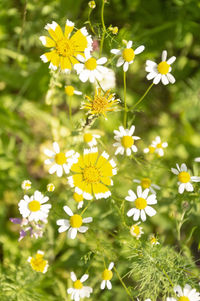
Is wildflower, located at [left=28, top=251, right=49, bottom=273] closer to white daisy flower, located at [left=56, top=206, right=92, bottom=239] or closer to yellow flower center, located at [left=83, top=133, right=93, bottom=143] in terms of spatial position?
white daisy flower, located at [left=56, top=206, right=92, bottom=239]

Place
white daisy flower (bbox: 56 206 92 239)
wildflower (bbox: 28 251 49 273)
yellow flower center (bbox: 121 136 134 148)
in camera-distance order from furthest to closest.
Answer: wildflower (bbox: 28 251 49 273) → yellow flower center (bbox: 121 136 134 148) → white daisy flower (bbox: 56 206 92 239)

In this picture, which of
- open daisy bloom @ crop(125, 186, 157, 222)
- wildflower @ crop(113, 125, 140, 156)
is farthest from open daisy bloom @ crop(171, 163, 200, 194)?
wildflower @ crop(113, 125, 140, 156)

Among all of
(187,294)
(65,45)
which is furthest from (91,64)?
(187,294)

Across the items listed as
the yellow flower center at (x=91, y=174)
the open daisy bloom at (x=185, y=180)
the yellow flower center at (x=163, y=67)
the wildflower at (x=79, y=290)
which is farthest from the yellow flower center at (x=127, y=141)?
the wildflower at (x=79, y=290)

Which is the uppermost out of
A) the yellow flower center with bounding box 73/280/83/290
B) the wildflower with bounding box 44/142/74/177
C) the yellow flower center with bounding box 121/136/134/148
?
the yellow flower center with bounding box 121/136/134/148

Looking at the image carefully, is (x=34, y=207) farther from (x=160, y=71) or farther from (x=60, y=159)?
(x=160, y=71)

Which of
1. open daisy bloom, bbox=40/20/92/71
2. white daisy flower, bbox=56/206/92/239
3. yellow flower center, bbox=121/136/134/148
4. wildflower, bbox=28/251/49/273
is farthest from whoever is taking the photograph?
wildflower, bbox=28/251/49/273

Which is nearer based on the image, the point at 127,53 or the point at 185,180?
the point at 127,53
